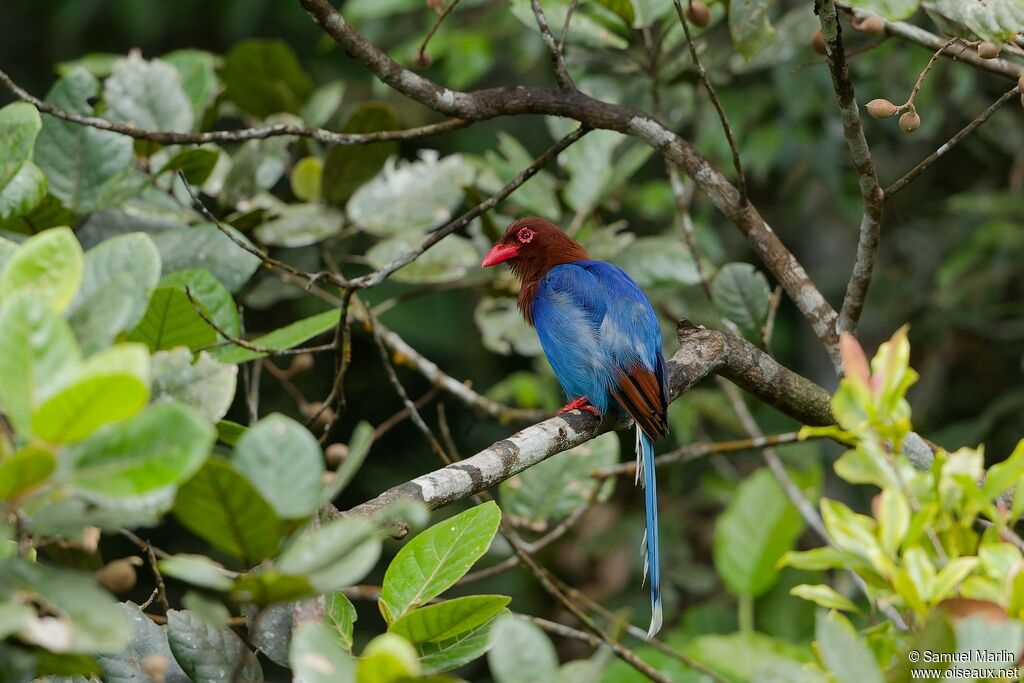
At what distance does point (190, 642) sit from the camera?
5.36 ft

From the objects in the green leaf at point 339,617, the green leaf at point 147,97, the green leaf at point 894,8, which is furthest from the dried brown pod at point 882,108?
the green leaf at point 147,97

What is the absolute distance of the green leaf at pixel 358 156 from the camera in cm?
325

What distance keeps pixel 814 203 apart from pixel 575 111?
3.98m

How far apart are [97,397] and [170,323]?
3.62 ft

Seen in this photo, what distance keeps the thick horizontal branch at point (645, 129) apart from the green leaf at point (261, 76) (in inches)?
51.0

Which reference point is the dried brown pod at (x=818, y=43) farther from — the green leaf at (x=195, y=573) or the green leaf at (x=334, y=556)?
the green leaf at (x=195, y=573)

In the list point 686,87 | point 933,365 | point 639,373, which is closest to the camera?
point 639,373

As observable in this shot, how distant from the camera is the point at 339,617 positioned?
5.51 ft

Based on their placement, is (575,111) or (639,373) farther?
(639,373)

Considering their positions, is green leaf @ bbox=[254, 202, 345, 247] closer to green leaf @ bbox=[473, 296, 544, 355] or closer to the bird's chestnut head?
the bird's chestnut head

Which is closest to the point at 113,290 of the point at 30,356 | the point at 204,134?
the point at 30,356

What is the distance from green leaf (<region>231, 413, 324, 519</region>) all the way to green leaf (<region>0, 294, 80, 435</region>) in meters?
0.20

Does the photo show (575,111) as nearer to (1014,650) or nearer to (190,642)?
(190,642)

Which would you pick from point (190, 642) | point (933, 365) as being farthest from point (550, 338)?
point (933, 365)
